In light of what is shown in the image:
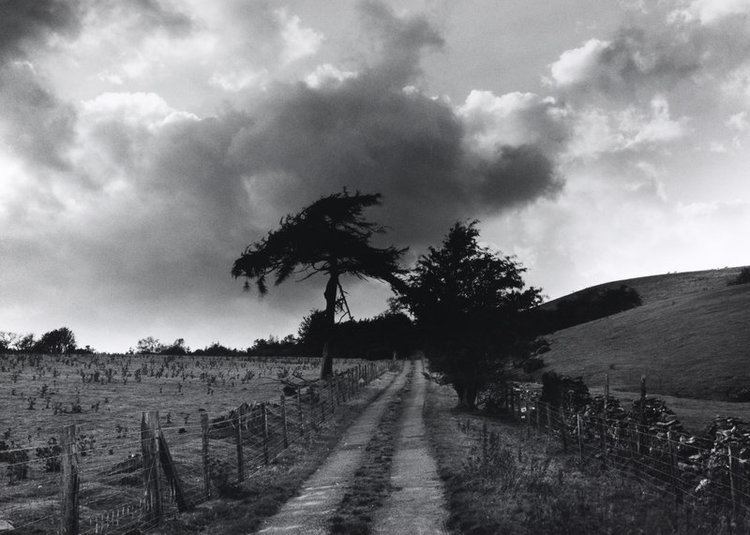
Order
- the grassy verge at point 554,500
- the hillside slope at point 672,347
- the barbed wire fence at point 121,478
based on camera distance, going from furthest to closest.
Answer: the hillside slope at point 672,347, the barbed wire fence at point 121,478, the grassy verge at point 554,500

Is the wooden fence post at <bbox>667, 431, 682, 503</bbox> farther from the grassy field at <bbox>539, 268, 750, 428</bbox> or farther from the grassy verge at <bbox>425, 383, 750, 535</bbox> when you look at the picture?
the grassy field at <bbox>539, 268, 750, 428</bbox>

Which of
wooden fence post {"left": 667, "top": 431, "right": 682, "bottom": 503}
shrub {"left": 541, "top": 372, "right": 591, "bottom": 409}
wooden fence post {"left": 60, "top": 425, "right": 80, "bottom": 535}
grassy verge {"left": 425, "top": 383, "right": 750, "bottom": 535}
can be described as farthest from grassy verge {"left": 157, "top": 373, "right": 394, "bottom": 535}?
shrub {"left": 541, "top": 372, "right": 591, "bottom": 409}

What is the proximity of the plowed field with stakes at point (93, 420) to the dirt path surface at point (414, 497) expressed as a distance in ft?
15.8

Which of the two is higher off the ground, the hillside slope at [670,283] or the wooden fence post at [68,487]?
the hillside slope at [670,283]

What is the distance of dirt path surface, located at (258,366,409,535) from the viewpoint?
29.9 feet

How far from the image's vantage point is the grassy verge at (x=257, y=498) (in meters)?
9.25

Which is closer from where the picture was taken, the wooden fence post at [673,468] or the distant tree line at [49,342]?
the wooden fence post at [673,468]

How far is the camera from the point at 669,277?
116250 mm

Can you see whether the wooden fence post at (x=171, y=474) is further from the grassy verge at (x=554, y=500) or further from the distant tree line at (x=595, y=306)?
the distant tree line at (x=595, y=306)

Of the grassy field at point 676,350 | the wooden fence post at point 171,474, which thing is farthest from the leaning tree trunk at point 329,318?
the wooden fence post at point 171,474

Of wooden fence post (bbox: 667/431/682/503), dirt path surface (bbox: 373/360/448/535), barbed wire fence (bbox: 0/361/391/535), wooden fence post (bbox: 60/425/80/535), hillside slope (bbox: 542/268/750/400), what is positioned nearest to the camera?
wooden fence post (bbox: 60/425/80/535)

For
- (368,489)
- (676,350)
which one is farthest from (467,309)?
(676,350)

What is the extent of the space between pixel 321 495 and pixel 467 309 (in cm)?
1710

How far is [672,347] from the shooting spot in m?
45.3
